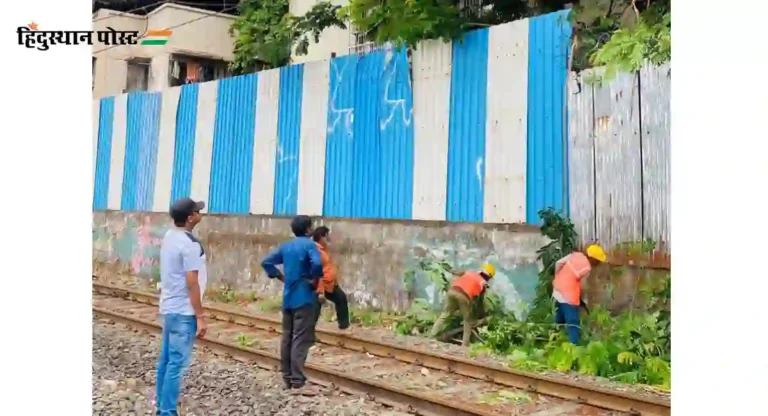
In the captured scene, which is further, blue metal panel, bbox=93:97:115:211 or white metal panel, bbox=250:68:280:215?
blue metal panel, bbox=93:97:115:211

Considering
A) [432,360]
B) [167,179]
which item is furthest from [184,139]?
[432,360]

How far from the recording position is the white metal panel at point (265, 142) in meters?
11.4

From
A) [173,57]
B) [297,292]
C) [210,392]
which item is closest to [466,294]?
[297,292]

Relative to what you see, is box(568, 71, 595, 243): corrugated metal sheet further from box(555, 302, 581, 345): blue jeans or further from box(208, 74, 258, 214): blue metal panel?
box(208, 74, 258, 214): blue metal panel

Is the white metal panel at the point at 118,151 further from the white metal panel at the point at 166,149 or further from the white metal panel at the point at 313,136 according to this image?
the white metal panel at the point at 313,136

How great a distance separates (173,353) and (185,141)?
763 cm

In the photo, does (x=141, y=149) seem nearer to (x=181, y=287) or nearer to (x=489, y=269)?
(x=489, y=269)

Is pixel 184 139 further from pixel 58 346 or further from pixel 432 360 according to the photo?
pixel 58 346

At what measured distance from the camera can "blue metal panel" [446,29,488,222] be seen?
900cm

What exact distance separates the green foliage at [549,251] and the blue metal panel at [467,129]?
0.99 meters

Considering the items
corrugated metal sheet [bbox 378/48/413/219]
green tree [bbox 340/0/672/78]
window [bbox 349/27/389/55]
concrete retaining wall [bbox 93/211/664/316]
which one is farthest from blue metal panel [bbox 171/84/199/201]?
corrugated metal sheet [bbox 378/48/413/219]

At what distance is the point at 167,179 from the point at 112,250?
7.69 feet

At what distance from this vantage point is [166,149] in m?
12.6

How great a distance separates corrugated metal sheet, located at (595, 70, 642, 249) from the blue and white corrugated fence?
443 mm
